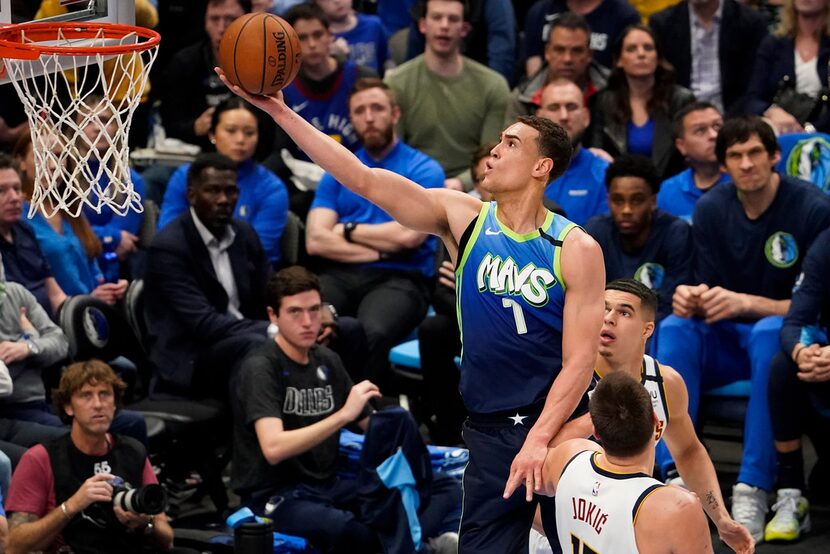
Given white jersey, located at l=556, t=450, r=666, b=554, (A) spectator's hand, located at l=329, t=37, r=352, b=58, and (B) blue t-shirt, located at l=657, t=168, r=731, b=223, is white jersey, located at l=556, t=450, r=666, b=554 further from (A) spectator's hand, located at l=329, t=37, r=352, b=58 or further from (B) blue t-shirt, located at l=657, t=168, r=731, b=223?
(A) spectator's hand, located at l=329, t=37, r=352, b=58

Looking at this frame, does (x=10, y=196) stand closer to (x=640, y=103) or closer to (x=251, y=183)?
(x=251, y=183)

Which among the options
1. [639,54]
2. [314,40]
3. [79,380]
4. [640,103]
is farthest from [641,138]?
[79,380]

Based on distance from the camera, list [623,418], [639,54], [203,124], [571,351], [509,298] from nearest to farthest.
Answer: [623,418], [571,351], [509,298], [639,54], [203,124]

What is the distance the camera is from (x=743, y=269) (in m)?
8.11

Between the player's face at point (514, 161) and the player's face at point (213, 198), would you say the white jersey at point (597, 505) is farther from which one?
the player's face at point (213, 198)

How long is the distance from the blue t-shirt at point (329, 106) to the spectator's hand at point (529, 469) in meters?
5.09

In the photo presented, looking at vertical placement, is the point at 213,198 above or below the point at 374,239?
above

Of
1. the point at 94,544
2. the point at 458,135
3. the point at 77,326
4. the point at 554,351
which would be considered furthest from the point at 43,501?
the point at 458,135

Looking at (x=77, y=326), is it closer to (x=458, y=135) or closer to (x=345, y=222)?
(x=345, y=222)

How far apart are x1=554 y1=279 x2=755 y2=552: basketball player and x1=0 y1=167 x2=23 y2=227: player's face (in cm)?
347

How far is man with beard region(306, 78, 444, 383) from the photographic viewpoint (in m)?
8.85

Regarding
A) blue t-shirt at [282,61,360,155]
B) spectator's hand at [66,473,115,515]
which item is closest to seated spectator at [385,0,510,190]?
blue t-shirt at [282,61,360,155]

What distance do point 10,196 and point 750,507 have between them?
4.38 meters

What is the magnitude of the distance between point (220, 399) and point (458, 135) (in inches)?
117
